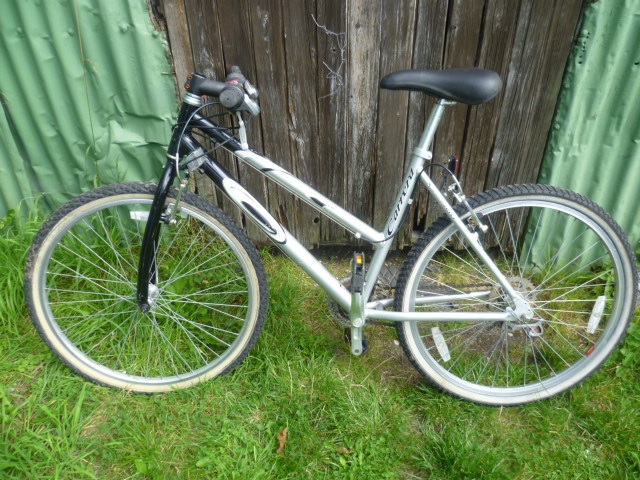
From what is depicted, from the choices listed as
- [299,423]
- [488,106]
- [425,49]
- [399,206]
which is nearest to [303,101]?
[425,49]

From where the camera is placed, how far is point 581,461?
204 centimetres

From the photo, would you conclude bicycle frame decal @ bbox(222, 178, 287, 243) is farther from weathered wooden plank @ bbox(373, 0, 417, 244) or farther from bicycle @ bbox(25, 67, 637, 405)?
weathered wooden plank @ bbox(373, 0, 417, 244)

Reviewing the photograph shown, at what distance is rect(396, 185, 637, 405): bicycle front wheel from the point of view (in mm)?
2045

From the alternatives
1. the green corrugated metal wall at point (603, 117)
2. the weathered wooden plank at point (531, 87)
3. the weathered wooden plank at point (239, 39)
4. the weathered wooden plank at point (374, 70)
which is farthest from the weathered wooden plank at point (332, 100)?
the green corrugated metal wall at point (603, 117)

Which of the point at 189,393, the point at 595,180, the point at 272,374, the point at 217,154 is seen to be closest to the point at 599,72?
the point at 595,180

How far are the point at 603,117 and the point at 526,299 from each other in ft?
3.64

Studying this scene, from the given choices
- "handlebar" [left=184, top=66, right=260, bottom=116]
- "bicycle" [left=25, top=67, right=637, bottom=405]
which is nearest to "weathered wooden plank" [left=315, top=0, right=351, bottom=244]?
"bicycle" [left=25, top=67, right=637, bottom=405]

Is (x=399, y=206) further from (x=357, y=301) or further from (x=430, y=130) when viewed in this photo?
(x=357, y=301)

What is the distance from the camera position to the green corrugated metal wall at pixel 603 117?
2.22 metres

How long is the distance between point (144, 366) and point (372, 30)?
83.9 inches

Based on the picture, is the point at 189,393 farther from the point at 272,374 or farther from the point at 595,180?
the point at 595,180

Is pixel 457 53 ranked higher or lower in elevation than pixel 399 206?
higher

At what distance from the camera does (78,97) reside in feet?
8.08

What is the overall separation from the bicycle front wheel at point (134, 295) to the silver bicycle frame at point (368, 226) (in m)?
0.16
